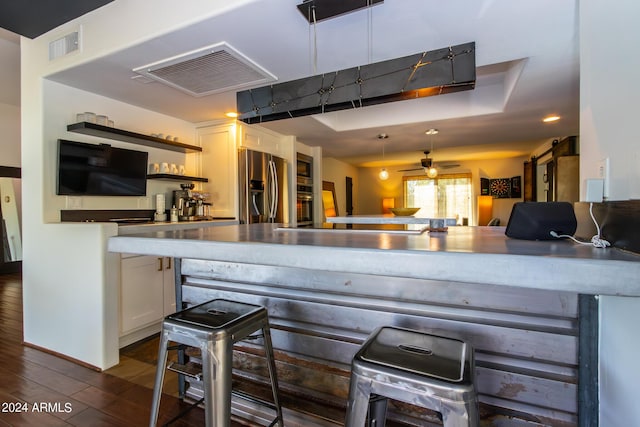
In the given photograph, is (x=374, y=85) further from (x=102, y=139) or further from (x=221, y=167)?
(x=102, y=139)

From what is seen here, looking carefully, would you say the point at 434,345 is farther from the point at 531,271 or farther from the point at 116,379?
the point at 116,379

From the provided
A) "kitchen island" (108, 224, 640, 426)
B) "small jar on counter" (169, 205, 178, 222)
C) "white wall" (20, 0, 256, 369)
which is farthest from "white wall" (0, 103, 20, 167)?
"kitchen island" (108, 224, 640, 426)

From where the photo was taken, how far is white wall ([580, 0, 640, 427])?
1005 millimetres

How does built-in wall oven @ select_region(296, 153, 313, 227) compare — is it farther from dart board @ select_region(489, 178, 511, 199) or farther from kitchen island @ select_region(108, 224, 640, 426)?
dart board @ select_region(489, 178, 511, 199)

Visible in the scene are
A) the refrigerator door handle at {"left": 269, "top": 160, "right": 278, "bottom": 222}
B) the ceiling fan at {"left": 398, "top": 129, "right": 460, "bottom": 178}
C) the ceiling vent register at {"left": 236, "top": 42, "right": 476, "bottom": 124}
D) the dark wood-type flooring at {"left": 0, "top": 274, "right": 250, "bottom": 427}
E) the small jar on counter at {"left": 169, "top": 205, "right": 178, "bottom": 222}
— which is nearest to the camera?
the ceiling vent register at {"left": 236, "top": 42, "right": 476, "bottom": 124}

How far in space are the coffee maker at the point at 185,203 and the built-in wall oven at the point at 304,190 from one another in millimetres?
1688

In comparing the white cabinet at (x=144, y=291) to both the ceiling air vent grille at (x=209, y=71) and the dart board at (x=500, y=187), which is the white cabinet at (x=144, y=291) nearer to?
the ceiling air vent grille at (x=209, y=71)

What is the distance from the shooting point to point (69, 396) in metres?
2.05

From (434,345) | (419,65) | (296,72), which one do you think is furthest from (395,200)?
(434,345)

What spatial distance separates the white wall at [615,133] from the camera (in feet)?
3.30

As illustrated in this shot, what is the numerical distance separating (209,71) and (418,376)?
2590 mm

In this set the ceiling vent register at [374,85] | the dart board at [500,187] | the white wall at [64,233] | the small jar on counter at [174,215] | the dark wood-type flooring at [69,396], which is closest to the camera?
the ceiling vent register at [374,85]

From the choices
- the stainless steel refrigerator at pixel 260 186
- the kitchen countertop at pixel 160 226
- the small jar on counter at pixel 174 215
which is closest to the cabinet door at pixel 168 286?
the kitchen countertop at pixel 160 226

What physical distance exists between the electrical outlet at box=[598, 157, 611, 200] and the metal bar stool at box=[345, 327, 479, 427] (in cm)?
96
